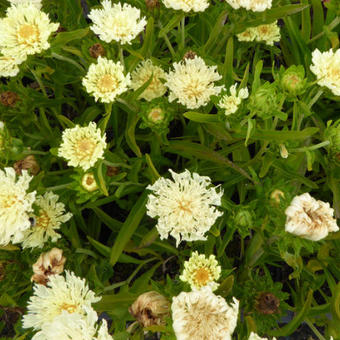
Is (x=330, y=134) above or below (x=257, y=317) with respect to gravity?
above

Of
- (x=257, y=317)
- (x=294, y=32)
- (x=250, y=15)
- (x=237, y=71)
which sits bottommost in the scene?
(x=257, y=317)

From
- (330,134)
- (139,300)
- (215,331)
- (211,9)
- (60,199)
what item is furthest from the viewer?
(211,9)

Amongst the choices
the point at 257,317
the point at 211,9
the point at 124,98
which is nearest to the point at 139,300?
the point at 257,317

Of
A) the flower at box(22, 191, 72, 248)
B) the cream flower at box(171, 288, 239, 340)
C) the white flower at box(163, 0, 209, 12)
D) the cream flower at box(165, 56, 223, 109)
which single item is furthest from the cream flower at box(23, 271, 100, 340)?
the white flower at box(163, 0, 209, 12)

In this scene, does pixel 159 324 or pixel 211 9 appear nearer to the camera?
pixel 159 324

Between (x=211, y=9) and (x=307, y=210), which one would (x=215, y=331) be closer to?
(x=307, y=210)

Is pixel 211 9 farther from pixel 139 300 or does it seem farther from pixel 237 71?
pixel 139 300

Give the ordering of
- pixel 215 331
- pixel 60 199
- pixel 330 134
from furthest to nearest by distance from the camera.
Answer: pixel 60 199, pixel 330 134, pixel 215 331

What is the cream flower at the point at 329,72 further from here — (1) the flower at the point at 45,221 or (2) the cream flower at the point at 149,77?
(1) the flower at the point at 45,221
